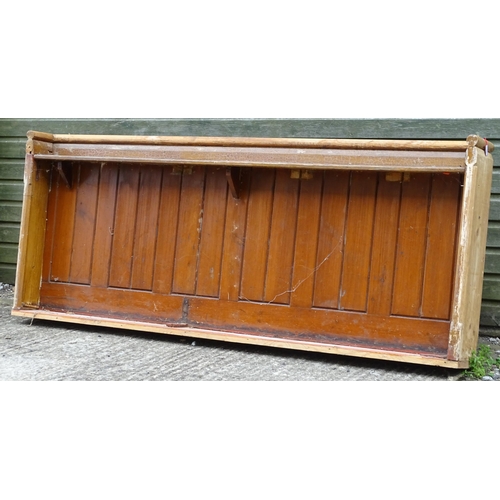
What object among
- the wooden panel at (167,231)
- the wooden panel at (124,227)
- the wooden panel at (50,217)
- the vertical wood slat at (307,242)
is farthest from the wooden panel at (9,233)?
the vertical wood slat at (307,242)

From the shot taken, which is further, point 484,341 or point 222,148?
point 484,341

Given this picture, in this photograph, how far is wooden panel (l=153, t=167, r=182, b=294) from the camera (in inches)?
183

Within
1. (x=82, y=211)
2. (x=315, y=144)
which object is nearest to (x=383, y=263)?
(x=315, y=144)

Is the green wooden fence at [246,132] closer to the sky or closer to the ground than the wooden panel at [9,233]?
closer to the sky

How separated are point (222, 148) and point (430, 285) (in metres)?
1.46

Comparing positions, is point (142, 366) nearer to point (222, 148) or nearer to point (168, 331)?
point (168, 331)

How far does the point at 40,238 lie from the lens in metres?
4.91

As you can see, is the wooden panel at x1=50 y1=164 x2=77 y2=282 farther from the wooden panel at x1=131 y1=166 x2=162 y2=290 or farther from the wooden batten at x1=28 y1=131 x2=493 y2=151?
the wooden panel at x1=131 y1=166 x2=162 y2=290

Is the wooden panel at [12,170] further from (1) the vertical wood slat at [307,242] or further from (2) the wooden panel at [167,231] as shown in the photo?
(1) the vertical wood slat at [307,242]

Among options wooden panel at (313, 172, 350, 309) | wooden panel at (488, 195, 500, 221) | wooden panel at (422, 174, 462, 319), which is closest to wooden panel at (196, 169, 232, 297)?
wooden panel at (313, 172, 350, 309)

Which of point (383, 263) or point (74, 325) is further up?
point (383, 263)

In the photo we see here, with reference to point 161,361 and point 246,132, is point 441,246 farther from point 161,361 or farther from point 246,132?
point 246,132

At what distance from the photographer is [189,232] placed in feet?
15.1

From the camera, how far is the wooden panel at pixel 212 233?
4.53m
